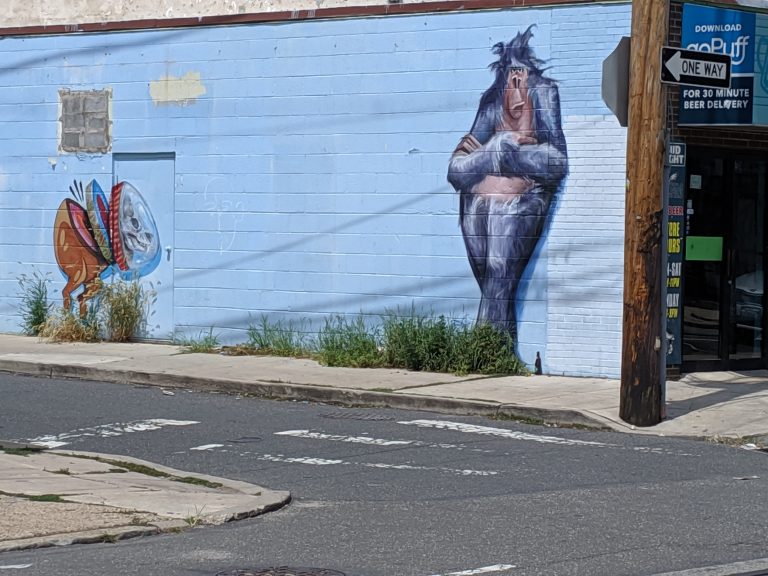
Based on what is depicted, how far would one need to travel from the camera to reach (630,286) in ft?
41.3

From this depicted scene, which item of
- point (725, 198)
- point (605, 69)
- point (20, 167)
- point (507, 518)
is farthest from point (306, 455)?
point (20, 167)

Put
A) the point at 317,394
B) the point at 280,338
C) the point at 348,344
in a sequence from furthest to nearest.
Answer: the point at 280,338
the point at 348,344
the point at 317,394

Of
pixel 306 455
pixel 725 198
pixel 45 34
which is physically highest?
pixel 45 34

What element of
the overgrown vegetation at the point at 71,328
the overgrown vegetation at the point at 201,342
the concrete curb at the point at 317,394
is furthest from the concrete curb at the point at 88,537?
the overgrown vegetation at the point at 71,328

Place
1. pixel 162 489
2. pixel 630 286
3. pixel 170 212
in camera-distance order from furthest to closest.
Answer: pixel 170 212 → pixel 630 286 → pixel 162 489

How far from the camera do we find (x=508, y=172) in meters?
16.2

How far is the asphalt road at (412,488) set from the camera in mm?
7430

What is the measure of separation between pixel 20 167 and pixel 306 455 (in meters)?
10.8

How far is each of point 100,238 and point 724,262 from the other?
30.0 feet

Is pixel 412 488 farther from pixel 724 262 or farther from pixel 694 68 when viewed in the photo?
pixel 724 262

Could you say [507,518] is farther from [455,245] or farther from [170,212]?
[170,212]

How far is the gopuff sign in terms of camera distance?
15.1 m

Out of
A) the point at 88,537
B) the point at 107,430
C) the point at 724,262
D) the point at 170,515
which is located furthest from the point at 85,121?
the point at 88,537

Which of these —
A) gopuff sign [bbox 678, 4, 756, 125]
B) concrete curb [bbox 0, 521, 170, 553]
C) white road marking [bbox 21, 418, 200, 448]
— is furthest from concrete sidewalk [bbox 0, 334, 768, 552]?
gopuff sign [bbox 678, 4, 756, 125]
